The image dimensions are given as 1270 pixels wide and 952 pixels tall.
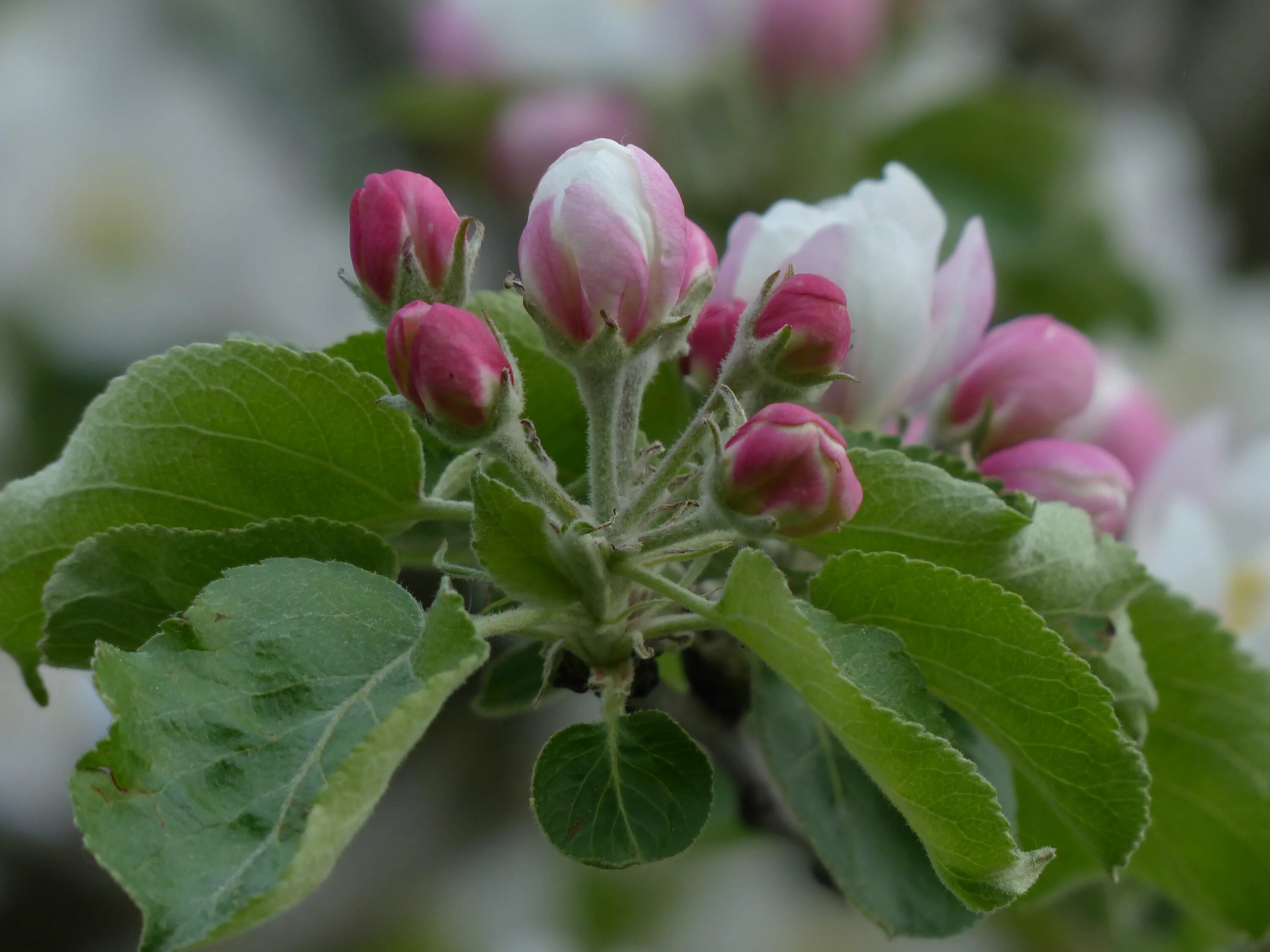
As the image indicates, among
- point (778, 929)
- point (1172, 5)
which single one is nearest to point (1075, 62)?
point (1172, 5)

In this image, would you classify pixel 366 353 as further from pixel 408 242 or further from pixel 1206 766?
pixel 1206 766

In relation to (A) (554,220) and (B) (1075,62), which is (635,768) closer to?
(A) (554,220)

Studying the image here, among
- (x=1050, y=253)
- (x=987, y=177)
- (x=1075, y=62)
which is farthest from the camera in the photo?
(x=1075, y=62)

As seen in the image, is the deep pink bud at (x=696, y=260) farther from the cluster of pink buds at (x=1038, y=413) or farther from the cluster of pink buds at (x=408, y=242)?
the cluster of pink buds at (x=1038, y=413)

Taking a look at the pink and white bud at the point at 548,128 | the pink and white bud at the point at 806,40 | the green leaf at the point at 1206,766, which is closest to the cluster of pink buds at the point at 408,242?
the green leaf at the point at 1206,766

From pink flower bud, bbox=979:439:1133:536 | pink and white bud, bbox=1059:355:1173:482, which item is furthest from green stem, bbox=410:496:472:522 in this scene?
pink and white bud, bbox=1059:355:1173:482

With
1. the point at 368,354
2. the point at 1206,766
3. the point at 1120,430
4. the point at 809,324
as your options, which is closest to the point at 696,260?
the point at 809,324

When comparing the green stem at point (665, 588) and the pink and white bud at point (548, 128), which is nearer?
the green stem at point (665, 588)
